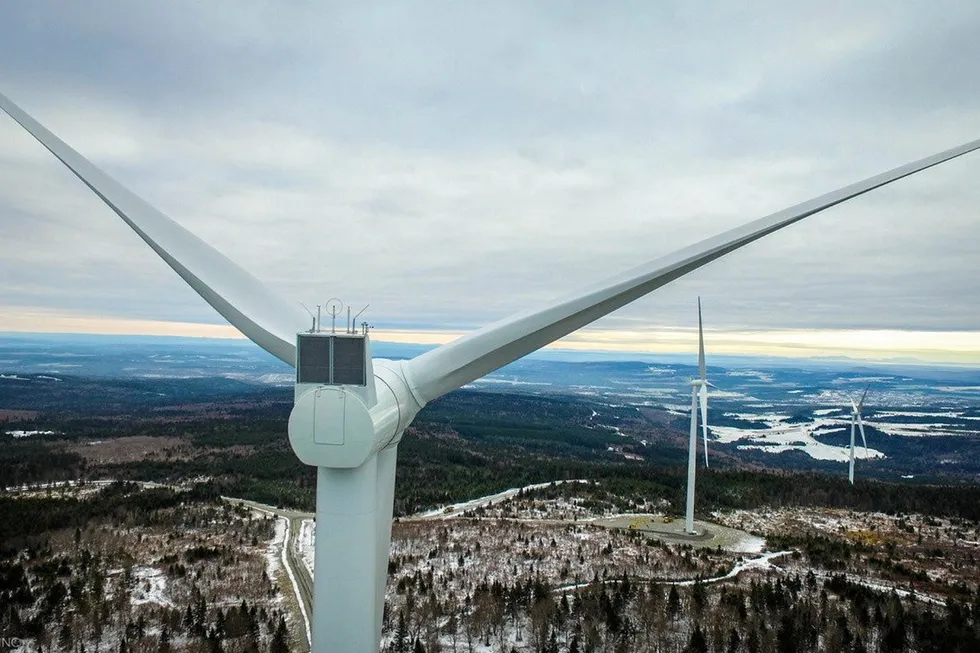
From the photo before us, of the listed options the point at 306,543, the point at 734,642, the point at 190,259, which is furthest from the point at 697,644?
the point at 306,543

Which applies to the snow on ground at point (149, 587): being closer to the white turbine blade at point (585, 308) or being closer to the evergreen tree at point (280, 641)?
the evergreen tree at point (280, 641)

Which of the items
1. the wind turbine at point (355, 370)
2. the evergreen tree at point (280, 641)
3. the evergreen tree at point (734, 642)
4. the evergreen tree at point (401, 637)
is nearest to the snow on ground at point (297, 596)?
the evergreen tree at point (280, 641)

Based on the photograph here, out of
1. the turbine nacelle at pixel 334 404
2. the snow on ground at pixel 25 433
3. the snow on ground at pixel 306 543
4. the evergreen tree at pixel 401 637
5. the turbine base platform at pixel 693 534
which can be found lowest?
the snow on ground at pixel 25 433

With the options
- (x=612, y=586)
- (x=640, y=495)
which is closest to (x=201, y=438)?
(x=640, y=495)

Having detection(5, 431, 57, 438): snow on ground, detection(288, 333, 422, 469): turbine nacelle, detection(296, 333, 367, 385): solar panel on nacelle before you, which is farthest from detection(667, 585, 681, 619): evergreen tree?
detection(5, 431, 57, 438): snow on ground

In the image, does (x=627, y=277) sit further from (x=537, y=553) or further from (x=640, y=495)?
(x=640, y=495)
